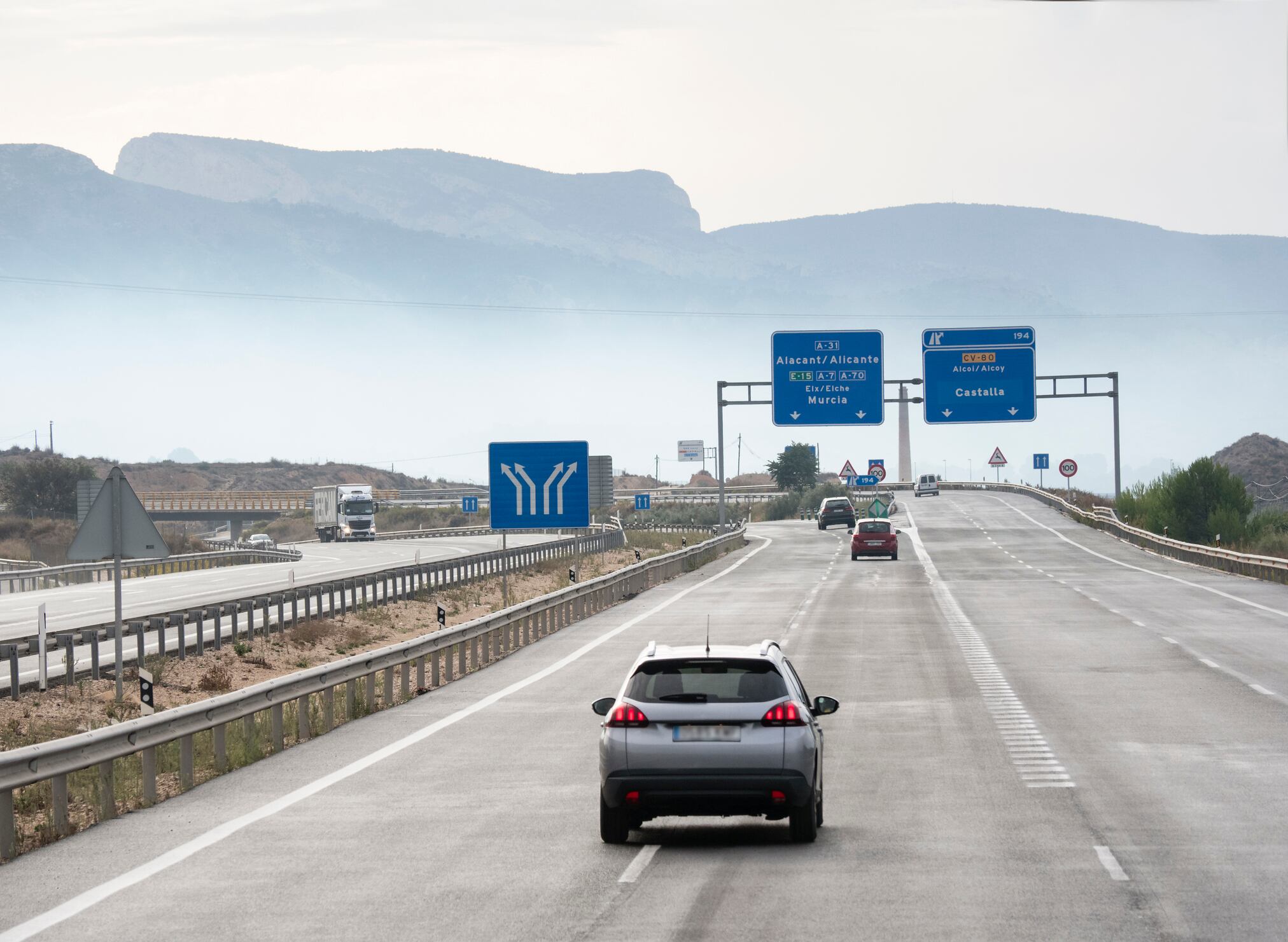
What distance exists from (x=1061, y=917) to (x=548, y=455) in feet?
94.3

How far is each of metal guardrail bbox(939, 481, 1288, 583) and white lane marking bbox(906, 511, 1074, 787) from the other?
11.0 m

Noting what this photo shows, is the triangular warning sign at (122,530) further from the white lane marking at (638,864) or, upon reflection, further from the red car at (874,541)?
the red car at (874,541)

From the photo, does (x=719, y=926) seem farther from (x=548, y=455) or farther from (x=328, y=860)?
(x=548, y=455)

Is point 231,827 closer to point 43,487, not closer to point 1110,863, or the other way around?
point 1110,863

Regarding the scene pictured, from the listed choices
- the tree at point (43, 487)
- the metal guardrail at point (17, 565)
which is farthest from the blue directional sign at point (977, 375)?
the tree at point (43, 487)

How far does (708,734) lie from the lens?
427 inches

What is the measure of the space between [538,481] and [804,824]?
26147mm

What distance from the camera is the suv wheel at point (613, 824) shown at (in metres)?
11.1

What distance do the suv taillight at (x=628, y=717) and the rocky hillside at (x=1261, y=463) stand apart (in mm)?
139693

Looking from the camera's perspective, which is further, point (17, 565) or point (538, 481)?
point (17, 565)

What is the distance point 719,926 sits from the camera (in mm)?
8680

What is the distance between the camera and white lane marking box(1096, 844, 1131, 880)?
9.88m

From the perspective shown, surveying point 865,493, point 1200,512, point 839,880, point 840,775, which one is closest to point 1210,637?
point 840,775

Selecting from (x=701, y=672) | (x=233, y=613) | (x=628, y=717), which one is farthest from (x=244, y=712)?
(x=233, y=613)
